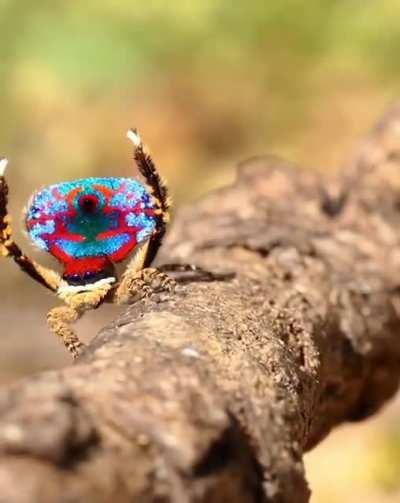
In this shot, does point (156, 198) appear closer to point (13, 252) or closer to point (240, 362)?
point (13, 252)

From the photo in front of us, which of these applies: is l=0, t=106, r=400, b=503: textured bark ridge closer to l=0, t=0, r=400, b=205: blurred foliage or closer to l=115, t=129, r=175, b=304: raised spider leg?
l=115, t=129, r=175, b=304: raised spider leg

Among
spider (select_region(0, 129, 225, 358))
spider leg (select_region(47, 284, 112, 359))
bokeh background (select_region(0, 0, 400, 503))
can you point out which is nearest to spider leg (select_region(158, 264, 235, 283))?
spider (select_region(0, 129, 225, 358))

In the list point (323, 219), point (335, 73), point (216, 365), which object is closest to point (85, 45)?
point (335, 73)

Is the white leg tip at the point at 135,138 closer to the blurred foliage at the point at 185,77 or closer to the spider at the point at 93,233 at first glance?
the spider at the point at 93,233

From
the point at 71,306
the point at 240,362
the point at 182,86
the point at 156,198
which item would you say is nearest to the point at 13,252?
the point at 71,306

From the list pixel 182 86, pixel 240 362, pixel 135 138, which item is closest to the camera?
pixel 240 362

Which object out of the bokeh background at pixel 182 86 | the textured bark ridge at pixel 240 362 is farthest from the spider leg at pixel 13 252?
the bokeh background at pixel 182 86
